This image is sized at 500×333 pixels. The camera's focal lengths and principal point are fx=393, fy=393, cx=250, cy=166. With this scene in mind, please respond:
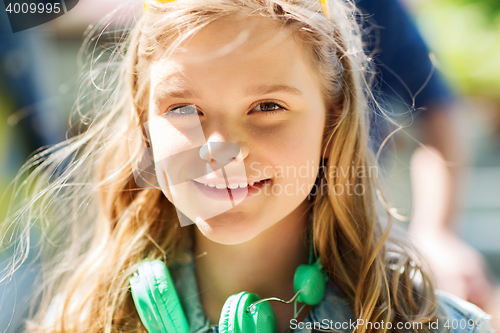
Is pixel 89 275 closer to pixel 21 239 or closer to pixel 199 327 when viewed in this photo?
pixel 21 239

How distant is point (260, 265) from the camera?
3.25 feet

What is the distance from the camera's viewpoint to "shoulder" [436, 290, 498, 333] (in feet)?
2.94

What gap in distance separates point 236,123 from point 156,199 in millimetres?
422

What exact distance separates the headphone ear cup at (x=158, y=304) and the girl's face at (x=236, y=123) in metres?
0.16

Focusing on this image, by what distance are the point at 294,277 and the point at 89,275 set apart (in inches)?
22.3

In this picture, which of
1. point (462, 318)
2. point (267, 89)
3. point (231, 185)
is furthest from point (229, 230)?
point (462, 318)

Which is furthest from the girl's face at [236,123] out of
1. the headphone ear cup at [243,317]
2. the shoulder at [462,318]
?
the shoulder at [462,318]

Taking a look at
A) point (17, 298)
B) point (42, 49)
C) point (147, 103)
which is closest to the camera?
point (147, 103)

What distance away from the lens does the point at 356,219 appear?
1.02 metres

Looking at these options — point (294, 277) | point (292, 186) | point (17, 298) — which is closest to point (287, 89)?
point (292, 186)

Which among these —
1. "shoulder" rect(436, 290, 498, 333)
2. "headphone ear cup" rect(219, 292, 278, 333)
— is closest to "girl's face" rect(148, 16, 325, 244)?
"headphone ear cup" rect(219, 292, 278, 333)

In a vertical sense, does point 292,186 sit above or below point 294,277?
above

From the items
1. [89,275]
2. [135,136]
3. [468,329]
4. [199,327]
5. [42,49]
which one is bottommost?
[468,329]

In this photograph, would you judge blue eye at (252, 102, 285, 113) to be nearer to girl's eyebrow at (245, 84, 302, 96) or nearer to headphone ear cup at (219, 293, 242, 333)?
girl's eyebrow at (245, 84, 302, 96)
